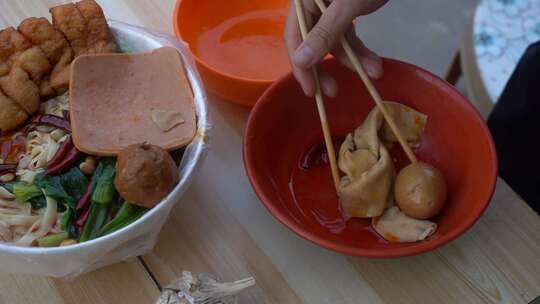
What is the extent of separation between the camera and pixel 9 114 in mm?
786

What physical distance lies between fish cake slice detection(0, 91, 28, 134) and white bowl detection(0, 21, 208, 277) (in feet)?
0.65

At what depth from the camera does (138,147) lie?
0.69m

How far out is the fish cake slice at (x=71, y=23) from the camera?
0.84 metres

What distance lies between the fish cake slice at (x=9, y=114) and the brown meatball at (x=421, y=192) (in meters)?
0.53

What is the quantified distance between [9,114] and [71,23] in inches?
6.4

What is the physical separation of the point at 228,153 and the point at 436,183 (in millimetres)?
312

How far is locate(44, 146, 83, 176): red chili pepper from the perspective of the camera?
29.5 inches

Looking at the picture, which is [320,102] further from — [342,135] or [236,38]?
[236,38]

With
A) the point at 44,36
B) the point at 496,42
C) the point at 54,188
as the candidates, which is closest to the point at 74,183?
the point at 54,188

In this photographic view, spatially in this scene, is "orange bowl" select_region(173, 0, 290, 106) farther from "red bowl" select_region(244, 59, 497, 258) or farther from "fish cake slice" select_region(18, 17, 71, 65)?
"fish cake slice" select_region(18, 17, 71, 65)

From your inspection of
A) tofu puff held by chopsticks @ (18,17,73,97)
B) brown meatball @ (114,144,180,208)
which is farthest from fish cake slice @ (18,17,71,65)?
brown meatball @ (114,144,180,208)

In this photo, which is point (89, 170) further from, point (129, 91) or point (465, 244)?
point (465, 244)

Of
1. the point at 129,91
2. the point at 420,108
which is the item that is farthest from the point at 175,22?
the point at 420,108

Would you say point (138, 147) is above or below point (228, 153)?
above
